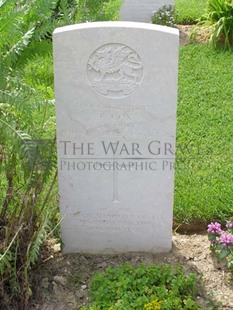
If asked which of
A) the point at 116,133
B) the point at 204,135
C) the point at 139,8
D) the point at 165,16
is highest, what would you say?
the point at 139,8

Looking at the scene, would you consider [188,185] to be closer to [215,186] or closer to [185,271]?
[215,186]

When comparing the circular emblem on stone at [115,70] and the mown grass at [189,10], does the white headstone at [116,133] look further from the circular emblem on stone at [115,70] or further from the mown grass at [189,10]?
the mown grass at [189,10]

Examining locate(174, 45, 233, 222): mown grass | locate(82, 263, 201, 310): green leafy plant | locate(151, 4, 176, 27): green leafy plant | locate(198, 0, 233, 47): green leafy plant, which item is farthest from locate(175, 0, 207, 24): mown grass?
locate(82, 263, 201, 310): green leafy plant

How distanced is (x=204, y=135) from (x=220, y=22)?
2.70 metres

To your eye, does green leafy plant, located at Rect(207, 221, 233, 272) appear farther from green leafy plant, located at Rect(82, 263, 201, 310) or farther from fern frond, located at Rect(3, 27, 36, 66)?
fern frond, located at Rect(3, 27, 36, 66)

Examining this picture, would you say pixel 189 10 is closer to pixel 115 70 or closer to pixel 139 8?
pixel 139 8

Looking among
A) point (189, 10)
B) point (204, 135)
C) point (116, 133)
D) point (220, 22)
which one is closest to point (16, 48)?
point (116, 133)

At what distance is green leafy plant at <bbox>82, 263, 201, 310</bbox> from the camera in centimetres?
285

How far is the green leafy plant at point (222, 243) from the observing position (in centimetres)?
314

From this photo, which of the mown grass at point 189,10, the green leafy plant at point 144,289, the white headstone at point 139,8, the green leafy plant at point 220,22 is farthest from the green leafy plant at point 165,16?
the green leafy plant at point 144,289

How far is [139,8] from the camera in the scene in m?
8.23

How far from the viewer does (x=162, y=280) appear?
3029mm

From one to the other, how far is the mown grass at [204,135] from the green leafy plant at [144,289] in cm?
78

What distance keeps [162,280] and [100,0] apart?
167 centimetres
